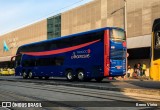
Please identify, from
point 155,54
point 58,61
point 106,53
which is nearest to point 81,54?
point 106,53

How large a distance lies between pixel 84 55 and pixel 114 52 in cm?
269

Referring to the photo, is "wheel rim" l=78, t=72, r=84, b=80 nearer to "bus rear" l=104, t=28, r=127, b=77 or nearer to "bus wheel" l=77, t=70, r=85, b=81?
"bus wheel" l=77, t=70, r=85, b=81

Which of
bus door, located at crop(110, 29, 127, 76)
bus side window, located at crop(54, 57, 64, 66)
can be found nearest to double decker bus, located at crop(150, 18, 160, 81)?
bus door, located at crop(110, 29, 127, 76)

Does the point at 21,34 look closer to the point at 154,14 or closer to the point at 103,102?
the point at 154,14

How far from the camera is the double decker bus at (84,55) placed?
24188 mm

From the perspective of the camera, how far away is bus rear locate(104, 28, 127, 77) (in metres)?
23.9

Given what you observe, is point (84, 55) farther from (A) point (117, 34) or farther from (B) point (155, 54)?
(B) point (155, 54)

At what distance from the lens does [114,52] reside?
24.3 metres

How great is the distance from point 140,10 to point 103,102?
2685cm

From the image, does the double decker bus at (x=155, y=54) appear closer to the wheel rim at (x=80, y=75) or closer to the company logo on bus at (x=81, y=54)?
the company logo on bus at (x=81, y=54)

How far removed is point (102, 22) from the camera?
44656mm

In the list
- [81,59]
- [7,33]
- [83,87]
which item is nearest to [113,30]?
[81,59]

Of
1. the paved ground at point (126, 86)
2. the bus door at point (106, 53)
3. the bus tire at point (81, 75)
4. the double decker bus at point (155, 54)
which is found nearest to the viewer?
the double decker bus at point (155, 54)

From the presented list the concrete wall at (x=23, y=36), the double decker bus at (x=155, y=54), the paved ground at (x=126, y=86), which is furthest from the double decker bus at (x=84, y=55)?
the concrete wall at (x=23, y=36)
